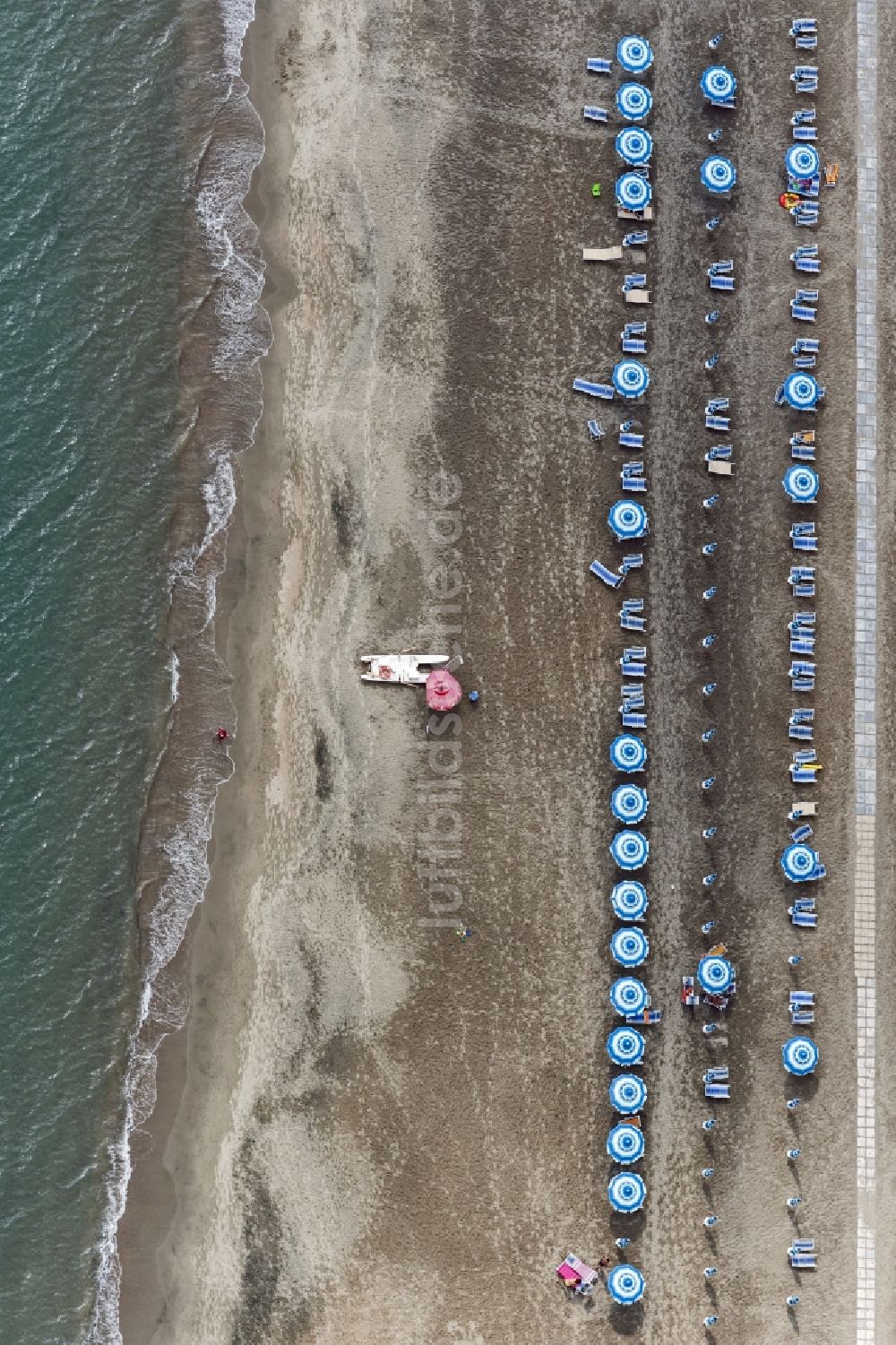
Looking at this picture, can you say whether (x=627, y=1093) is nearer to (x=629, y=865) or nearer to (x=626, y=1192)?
(x=626, y=1192)

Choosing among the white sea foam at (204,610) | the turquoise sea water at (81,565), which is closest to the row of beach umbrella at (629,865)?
the white sea foam at (204,610)

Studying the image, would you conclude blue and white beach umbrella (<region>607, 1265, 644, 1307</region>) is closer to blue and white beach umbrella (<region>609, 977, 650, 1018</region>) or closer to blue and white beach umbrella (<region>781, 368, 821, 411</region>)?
blue and white beach umbrella (<region>609, 977, 650, 1018</region>)

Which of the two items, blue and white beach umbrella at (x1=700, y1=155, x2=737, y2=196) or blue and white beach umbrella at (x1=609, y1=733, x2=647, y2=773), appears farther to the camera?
blue and white beach umbrella at (x1=700, y1=155, x2=737, y2=196)

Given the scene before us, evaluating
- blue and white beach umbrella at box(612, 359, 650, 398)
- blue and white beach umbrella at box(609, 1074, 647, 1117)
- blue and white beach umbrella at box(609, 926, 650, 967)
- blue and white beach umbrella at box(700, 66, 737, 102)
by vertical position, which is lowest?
blue and white beach umbrella at box(609, 1074, 647, 1117)

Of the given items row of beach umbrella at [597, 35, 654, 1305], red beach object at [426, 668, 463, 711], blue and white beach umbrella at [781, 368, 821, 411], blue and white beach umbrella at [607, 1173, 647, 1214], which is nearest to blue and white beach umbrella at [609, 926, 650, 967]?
row of beach umbrella at [597, 35, 654, 1305]

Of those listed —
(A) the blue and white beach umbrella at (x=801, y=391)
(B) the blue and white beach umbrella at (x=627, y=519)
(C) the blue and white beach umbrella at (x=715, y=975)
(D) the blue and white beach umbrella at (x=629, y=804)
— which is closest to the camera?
(C) the blue and white beach umbrella at (x=715, y=975)

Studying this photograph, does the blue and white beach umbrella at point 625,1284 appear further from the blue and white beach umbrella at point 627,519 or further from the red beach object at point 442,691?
the blue and white beach umbrella at point 627,519
